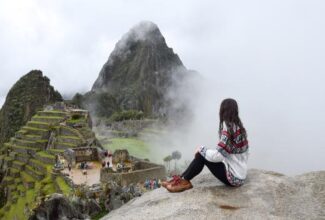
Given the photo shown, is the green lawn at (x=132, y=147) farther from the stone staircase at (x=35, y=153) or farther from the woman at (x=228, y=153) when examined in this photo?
the woman at (x=228, y=153)

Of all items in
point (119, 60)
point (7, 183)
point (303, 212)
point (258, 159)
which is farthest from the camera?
point (119, 60)

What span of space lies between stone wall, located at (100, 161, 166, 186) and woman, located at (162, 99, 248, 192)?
20112mm

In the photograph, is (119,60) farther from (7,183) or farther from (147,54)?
(7,183)

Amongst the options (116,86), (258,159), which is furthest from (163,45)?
(258,159)

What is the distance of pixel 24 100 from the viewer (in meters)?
86.1

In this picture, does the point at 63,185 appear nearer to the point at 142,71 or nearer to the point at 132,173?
the point at 132,173

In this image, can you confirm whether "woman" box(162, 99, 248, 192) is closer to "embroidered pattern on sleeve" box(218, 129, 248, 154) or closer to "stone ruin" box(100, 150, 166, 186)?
"embroidered pattern on sleeve" box(218, 129, 248, 154)

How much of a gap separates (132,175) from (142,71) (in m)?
144

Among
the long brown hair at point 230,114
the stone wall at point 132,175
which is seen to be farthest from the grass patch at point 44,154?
the long brown hair at point 230,114

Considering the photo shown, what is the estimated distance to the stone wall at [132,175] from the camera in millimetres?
27969

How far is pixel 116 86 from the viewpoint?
550ft

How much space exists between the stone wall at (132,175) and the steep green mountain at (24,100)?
5734 centimetres

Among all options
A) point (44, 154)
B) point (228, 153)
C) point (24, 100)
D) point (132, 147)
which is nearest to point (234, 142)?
point (228, 153)

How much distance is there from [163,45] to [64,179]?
162 meters
